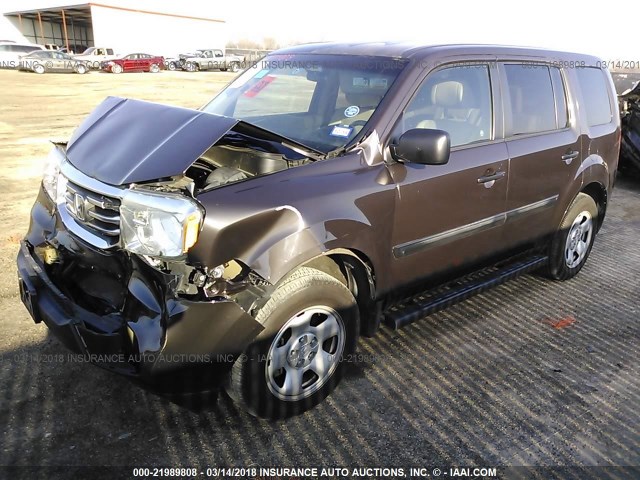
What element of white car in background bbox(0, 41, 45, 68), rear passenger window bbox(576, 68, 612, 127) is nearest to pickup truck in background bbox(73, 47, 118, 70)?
white car in background bbox(0, 41, 45, 68)

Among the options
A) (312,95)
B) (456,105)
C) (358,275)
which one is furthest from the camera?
(312,95)

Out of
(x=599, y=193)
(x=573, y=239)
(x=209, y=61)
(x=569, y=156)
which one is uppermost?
(x=569, y=156)

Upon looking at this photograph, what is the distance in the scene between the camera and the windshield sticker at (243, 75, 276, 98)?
12.6 feet

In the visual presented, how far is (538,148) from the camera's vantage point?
12.9 ft

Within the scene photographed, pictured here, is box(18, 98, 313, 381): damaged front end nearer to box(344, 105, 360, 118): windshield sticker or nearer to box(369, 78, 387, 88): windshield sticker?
box(344, 105, 360, 118): windshield sticker

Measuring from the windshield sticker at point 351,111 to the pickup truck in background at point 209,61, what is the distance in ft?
137

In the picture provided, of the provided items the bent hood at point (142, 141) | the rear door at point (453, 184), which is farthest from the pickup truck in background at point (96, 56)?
the rear door at point (453, 184)

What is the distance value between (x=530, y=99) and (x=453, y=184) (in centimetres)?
124

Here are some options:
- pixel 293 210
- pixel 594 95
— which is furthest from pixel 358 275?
pixel 594 95

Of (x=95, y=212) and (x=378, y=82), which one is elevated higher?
(x=378, y=82)

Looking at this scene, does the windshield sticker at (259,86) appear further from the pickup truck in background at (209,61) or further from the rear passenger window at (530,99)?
the pickup truck in background at (209,61)

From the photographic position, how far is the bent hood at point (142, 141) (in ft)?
7.95

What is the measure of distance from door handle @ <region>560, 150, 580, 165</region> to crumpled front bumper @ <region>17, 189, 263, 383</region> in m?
3.04

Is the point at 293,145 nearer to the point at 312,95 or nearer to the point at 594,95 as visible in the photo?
the point at 312,95
